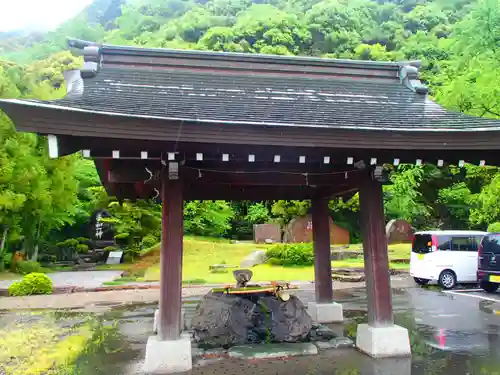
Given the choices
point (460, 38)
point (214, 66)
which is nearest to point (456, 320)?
point (214, 66)

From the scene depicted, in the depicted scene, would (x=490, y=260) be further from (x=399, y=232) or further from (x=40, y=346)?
(x=399, y=232)

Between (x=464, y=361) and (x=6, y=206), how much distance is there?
17.8m

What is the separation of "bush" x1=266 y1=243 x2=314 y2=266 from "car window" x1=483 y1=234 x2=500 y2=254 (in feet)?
33.2

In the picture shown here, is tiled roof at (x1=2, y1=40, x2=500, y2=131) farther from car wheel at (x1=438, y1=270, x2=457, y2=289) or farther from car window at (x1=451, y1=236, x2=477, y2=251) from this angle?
car wheel at (x1=438, y1=270, x2=457, y2=289)

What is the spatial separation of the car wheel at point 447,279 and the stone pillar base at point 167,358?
11221mm

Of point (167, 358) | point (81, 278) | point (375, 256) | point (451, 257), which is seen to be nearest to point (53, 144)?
point (167, 358)

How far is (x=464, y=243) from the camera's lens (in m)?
14.0

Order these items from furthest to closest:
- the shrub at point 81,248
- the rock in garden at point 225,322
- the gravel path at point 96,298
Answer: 1. the shrub at point 81,248
2. the gravel path at point 96,298
3. the rock in garden at point 225,322

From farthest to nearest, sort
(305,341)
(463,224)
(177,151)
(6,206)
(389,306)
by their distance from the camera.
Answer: (463,224), (6,206), (305,341), (389,306), (177,151)

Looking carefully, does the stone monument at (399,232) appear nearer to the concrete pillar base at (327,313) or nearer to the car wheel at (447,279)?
the car wheel at (447,279)

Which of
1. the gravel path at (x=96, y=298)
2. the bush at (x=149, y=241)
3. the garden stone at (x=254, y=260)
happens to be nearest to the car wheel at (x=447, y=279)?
the gravel path at (x=96, y=298)

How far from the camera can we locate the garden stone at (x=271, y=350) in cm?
626

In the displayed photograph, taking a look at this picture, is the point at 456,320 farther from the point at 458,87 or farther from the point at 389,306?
the point at 458,87

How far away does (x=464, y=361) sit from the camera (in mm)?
5910
